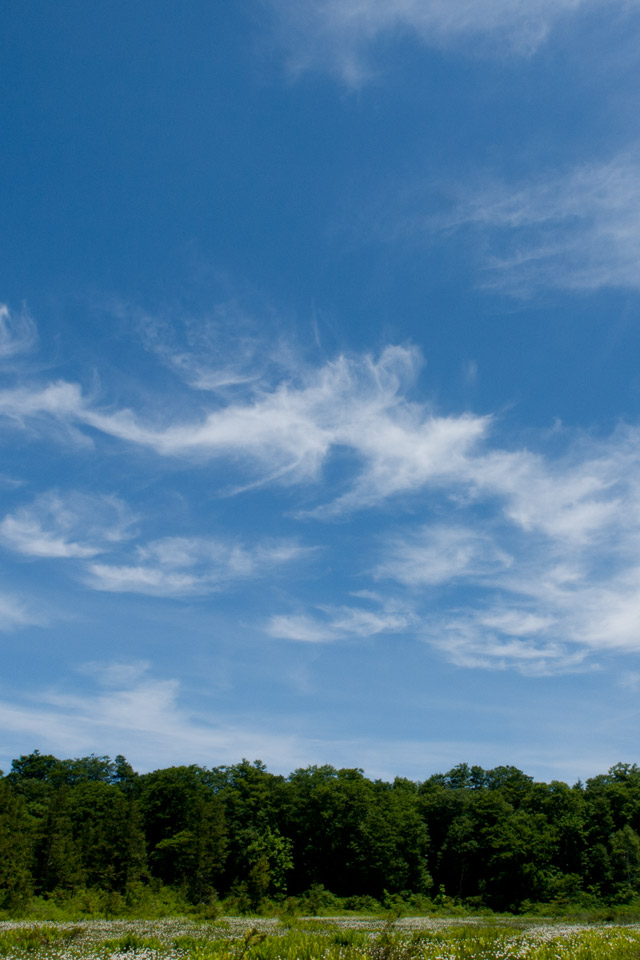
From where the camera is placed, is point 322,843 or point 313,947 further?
point 322,843

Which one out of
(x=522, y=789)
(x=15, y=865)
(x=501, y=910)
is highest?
(x=522, y=789)

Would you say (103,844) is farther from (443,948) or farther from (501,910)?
(443,948)

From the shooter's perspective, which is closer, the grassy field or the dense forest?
the grassy field

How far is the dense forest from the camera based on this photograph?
58.5 metres

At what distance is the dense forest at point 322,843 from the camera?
58531 millimetres

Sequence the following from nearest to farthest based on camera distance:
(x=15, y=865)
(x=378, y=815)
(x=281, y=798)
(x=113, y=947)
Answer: (x=113, y=947) → (x=15, y=865) → (x=378, y=815) → (x=281, y=798)

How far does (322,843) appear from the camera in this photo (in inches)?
2894

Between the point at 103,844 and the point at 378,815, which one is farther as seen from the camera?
the point at 378,815

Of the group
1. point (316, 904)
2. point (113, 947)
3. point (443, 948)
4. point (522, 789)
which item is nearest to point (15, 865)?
point (316, 904)

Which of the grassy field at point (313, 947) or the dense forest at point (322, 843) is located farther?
the dense forest at point (322, 843)

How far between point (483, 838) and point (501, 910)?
10892 mm

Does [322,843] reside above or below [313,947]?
below

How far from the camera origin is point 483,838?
7112cm

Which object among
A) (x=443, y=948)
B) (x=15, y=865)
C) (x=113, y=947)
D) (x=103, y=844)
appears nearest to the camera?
(x=443, y=948)
